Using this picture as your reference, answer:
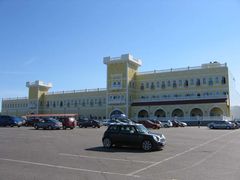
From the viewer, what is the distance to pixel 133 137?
17.1 meters

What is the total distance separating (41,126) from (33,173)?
1243 inches

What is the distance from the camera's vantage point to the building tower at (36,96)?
344ft

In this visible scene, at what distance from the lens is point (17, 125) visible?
4922 centimetres

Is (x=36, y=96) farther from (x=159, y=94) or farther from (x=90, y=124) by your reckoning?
(x=90, y=124)

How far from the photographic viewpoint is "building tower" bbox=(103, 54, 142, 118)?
78.8m

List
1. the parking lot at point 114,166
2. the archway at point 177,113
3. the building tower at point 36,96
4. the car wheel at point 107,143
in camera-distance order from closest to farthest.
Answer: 1. the parking lot at point 114,166
2. the car wheel at point 107,143
3. the archway at point 177,113
4. the building tower at point 36,96

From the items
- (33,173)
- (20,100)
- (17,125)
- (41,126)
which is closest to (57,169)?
(33,173)

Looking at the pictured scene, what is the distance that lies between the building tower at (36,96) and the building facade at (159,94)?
12.7 metres

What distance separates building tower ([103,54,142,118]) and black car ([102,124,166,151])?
196ft

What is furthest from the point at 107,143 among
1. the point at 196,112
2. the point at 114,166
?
the point at 196,112

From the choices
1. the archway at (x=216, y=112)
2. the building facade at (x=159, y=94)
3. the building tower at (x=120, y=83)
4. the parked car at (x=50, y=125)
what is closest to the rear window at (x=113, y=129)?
the parked car at (x=50, y=125)

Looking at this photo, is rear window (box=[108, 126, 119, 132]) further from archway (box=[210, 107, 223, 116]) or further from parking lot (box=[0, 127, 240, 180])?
archway (box=[210, 107, 223, 116])

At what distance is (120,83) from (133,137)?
207 ft

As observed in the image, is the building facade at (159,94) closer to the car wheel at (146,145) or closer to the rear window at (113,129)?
the rear window at (113,129)
